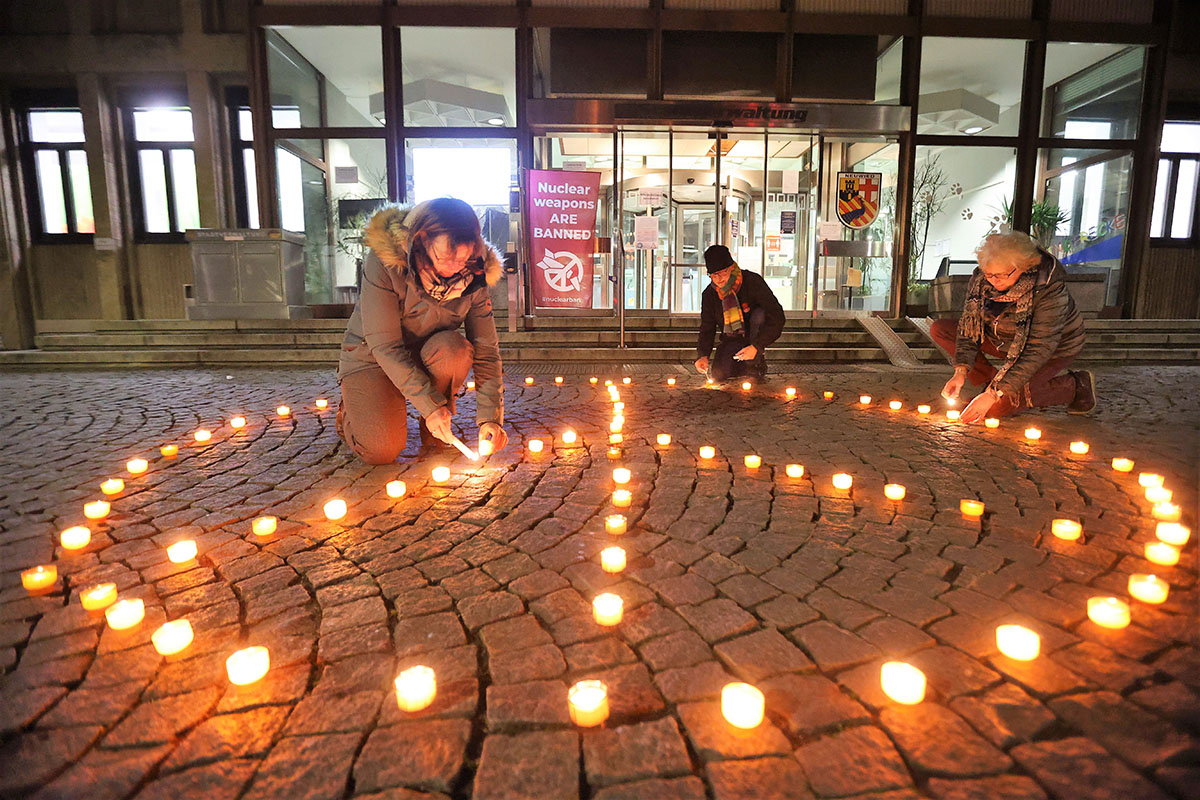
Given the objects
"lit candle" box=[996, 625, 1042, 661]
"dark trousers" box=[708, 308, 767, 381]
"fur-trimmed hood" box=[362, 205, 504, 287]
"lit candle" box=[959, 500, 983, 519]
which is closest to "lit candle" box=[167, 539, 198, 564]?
"fur-trimmed hood" box=[362, 205, 504, 287]

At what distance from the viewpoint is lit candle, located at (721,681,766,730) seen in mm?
1479

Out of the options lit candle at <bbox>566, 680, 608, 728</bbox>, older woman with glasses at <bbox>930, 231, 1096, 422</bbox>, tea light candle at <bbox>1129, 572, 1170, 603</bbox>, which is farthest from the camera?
older woman with glasses at <bbox>930, 231, 1096, 422</bbox>

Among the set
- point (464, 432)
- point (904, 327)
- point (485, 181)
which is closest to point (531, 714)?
point (464, 432)

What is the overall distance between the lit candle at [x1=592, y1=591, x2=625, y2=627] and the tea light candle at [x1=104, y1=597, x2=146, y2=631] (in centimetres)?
150

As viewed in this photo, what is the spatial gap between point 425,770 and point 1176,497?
383 centimetres

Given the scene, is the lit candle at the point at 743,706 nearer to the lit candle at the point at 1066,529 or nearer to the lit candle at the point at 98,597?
the lit candle at the point at 1066,529

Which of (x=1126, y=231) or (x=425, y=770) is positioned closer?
(x=425, y=770)

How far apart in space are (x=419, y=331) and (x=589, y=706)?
9.21 feet

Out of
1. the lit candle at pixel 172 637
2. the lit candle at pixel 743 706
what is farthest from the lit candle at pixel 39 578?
the lit candle at pixel 743 706

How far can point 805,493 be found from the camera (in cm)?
331

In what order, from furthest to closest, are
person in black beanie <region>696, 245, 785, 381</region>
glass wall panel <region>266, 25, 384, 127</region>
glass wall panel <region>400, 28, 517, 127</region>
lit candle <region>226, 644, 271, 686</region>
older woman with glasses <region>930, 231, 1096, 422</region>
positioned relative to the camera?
glass wall panel <region>266, 25, 384, 127</region> → glass wall panel <region>400, 28, 517, 127</region> → person in black beanie <region>696, 245, 785, 381</region> → older woman with glasses <region>930, 231, 1096, 422</region> → lit candle <region>226, 644, 271, 686</region>

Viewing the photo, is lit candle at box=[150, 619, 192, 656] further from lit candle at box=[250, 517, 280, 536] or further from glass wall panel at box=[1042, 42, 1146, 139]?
glass wall panel at box=[1042, 42, 1146, 139]

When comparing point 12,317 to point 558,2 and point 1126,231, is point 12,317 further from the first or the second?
point 1126,231

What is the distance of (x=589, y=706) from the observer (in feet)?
5.01
